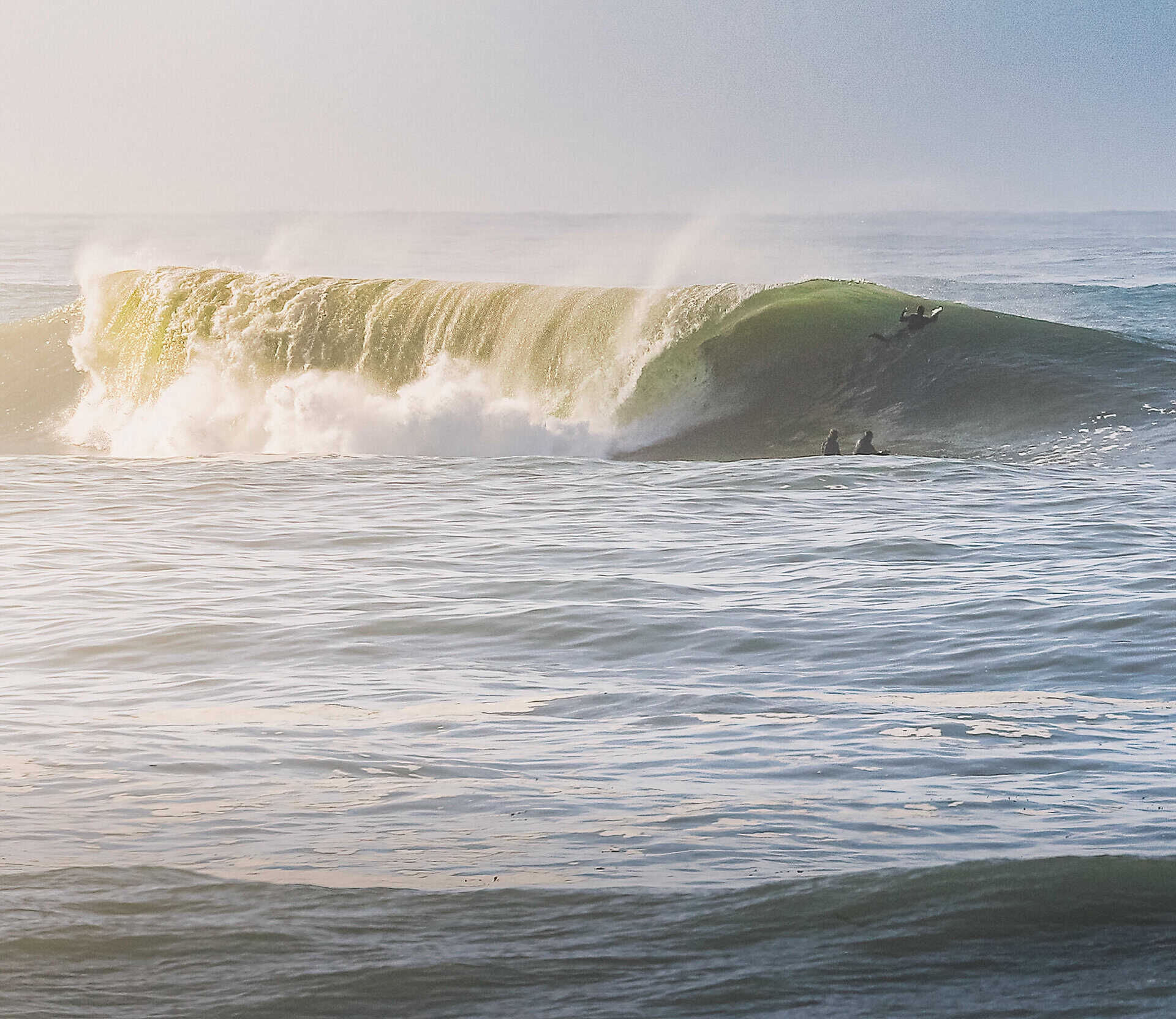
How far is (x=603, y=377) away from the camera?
24.6 m

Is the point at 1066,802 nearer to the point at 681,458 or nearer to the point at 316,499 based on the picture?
the point at 316,499

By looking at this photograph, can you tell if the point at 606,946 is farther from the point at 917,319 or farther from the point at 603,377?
the point at 917,319

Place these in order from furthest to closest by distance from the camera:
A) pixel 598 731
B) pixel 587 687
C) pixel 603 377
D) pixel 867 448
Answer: pixel 603 377 → pixel 867 448 → pixel 587 687 → pixel 598 731

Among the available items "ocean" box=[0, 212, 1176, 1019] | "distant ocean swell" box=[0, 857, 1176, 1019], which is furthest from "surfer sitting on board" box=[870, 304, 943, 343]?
"distant ocean swell" box=[0, 857, 1176, 1019]

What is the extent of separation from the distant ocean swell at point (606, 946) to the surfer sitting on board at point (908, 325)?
20313 millimetres

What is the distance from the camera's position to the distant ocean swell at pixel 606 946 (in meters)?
3.77

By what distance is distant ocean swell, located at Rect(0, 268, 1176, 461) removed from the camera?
71.1 ft

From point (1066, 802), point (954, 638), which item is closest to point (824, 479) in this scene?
point (954, 638)

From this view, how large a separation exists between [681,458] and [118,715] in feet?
50.3

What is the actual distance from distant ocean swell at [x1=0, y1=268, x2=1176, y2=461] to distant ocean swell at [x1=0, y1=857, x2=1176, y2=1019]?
1503cm

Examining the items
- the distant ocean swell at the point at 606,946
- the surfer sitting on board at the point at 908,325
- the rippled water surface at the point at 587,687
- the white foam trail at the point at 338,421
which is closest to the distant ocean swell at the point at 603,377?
the white foam trail at the point at 338,421

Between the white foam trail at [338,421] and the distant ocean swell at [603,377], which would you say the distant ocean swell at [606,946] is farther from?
the white foam trail at [338,421]

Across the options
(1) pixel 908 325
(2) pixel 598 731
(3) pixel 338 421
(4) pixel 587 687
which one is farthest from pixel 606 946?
(1) pixel 908 325

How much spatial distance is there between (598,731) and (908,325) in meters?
19.0
